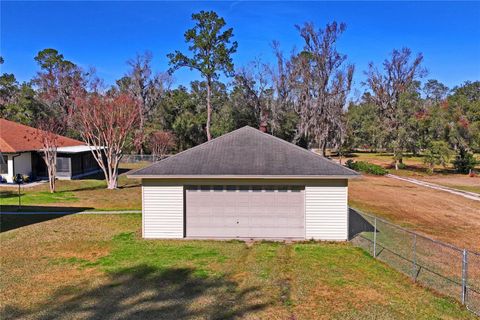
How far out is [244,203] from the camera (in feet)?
45.5

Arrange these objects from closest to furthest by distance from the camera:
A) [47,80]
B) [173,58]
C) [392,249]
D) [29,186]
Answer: [392,249] → [29,186] → [173,58] → [47,80]

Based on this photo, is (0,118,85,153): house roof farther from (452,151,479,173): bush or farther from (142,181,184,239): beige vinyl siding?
(452,151,479,173): bush

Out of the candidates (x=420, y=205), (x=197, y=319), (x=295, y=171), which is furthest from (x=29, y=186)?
(x=420, y=205)

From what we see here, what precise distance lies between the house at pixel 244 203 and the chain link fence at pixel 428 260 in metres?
1.61

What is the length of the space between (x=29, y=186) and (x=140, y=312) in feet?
77.0

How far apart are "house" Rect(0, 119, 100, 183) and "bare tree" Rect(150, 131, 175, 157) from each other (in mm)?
11476

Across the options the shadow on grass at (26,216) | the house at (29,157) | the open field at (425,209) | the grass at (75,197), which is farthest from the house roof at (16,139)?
the open field at (425,209)

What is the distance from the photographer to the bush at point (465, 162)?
40656 millimetres

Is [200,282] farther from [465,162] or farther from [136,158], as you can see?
[136,158]

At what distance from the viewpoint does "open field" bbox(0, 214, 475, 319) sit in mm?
7926

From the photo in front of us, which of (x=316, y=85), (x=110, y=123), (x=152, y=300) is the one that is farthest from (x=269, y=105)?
(x=152, y=300)

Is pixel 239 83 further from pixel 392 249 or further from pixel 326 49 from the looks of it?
pixel 392 249

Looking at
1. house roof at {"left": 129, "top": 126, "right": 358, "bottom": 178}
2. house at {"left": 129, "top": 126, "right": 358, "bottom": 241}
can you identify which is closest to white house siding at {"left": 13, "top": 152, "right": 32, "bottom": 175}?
house roof at {"left": 129, "top": 126, "right": 358, "bottom": 178}

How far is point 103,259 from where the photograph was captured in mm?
11500
